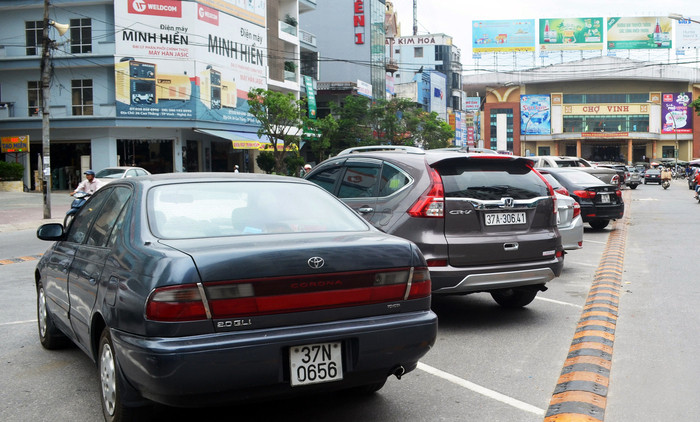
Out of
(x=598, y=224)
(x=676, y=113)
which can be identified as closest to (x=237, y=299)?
(x=598, y=224)

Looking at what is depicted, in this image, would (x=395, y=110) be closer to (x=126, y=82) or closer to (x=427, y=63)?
(x=126, y=82)

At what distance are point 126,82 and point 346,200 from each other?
34.3m

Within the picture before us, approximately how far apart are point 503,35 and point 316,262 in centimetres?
9972

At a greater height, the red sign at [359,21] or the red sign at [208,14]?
the red sign at [359,21]

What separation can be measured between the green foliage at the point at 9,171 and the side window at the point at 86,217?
32.8 meters

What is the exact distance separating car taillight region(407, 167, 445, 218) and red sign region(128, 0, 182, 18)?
36.3 metres

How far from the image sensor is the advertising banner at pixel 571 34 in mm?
95000

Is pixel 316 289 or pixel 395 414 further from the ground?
pixel 316 289

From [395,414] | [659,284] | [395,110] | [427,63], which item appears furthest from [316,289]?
[427,63]

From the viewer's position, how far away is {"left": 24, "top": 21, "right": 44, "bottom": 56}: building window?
39969 mm

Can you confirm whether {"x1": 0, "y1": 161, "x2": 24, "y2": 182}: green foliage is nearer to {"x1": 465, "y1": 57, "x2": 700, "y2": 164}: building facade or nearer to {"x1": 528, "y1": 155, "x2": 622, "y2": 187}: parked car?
{"x1": 528, "y1": 155, "x2": 622, "y2": 187}: parked car

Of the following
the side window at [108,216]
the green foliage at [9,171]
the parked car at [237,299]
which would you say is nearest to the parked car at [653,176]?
the green foliage at [9,171]

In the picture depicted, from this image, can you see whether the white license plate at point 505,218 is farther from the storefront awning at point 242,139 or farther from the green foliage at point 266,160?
the green foliage at point 266,160

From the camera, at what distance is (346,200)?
7230mm
